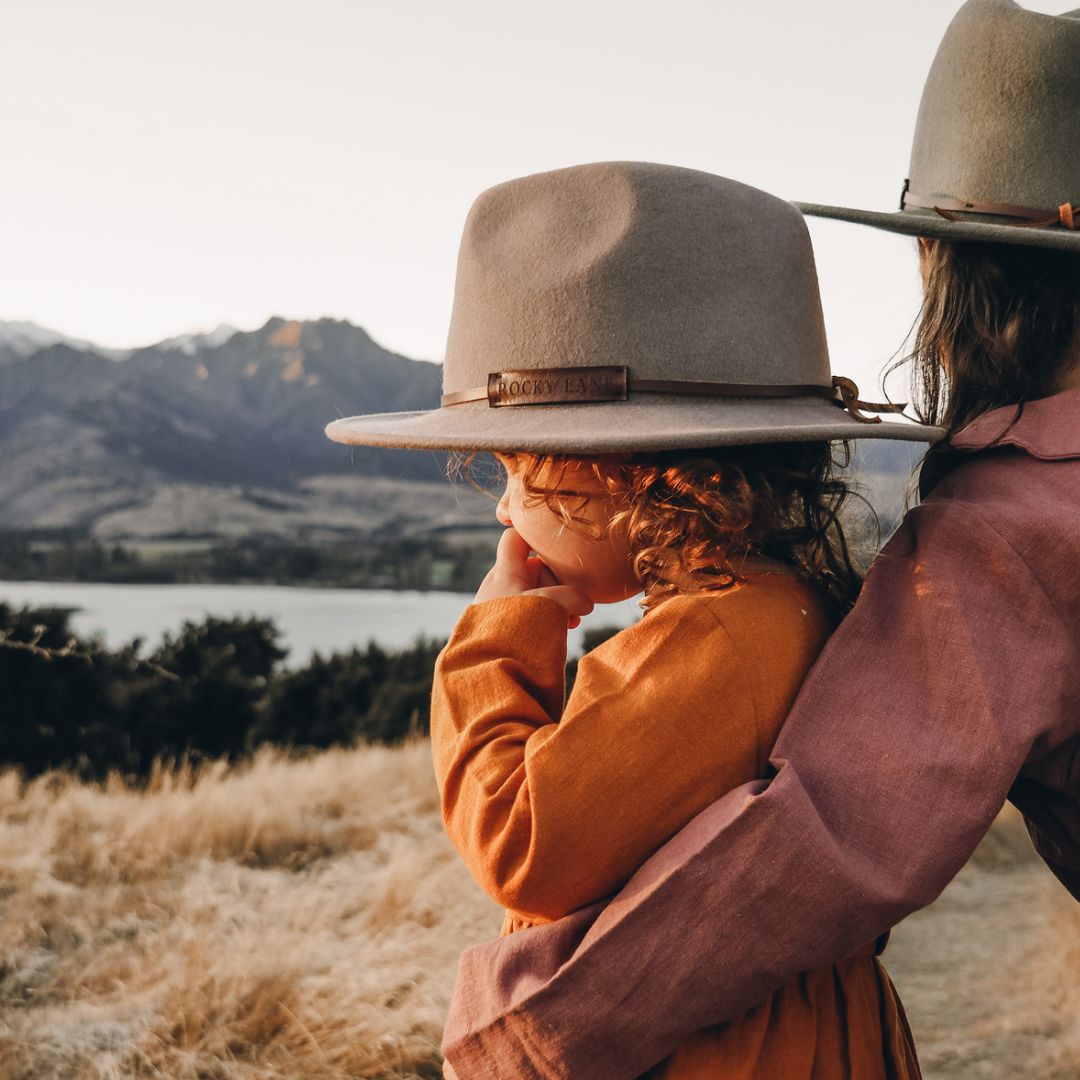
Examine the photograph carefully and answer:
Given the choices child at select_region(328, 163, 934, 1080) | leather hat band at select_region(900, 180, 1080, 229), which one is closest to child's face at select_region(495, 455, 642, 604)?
child at select_region(328, 163, 934, 1080)

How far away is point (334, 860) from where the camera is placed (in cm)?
479

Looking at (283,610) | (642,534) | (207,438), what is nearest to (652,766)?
(642,534)

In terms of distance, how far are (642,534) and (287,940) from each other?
2730 mm

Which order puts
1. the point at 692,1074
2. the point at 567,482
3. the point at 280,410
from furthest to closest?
the point at 280,410
the point at 567,482
the point at 692,1074

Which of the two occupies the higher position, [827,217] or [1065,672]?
[827,217]

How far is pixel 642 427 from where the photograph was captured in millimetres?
1375

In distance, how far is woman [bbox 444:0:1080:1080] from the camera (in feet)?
4.03

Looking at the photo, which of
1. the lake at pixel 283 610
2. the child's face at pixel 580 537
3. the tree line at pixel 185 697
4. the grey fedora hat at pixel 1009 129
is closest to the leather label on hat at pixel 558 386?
the child's face at pixel 580 537

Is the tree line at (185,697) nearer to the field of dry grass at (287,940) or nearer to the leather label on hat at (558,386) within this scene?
the field of dry grass at (287,940)

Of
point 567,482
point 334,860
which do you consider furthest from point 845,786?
point 334,860

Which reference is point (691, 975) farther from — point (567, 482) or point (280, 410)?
point (280, 410)

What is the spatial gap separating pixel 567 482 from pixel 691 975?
2.18ft

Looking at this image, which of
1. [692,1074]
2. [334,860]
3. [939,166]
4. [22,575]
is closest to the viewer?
[692,1074]

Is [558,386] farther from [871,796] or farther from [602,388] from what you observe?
[871,796]
